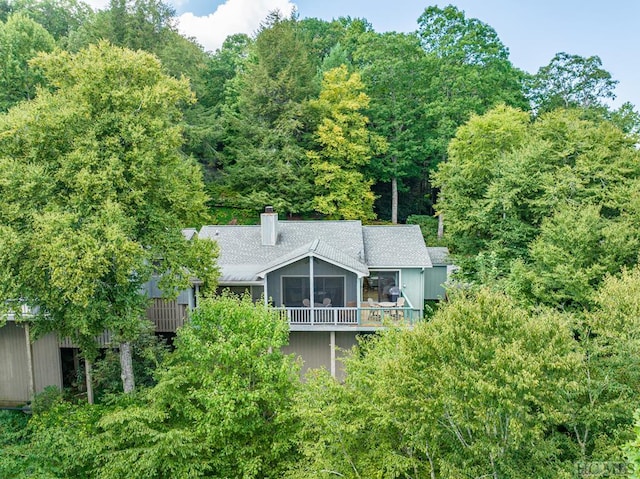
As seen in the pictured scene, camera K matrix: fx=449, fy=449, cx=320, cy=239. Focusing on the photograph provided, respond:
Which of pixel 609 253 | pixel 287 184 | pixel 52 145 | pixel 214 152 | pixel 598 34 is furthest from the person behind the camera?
pixel 214 152

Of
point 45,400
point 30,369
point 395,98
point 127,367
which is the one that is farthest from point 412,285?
point 395,98

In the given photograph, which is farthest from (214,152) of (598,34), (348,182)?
(598,34)

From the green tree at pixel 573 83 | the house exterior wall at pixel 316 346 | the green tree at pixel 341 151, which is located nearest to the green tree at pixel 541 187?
the house exterior wall at pixel 316 346

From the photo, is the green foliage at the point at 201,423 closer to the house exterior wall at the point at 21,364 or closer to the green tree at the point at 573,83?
the house exterior wall at the point at 21,364

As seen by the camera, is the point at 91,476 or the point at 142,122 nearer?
the point at 91,476

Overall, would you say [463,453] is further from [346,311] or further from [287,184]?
[287,184]

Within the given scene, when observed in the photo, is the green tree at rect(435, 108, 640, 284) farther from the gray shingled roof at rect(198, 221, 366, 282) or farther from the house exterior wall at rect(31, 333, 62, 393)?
the house exterior wall at rect(31, 333, 62, 393)

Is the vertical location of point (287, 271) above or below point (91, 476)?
above

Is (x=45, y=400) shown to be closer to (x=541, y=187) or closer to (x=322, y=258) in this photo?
(x=322, y=258)
